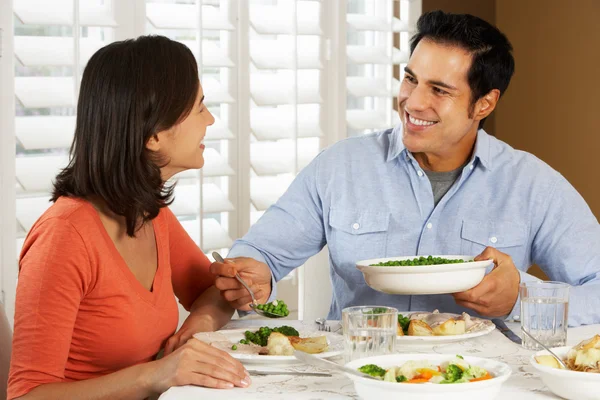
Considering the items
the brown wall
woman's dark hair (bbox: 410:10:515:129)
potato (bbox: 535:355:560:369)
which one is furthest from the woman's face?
the brown wall

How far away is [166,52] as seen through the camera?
181 centimetres

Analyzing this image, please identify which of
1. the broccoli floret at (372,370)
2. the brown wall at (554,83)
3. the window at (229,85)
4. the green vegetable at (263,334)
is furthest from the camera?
the brown wall at (554,83)

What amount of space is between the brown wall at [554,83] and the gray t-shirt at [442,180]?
4.57ft

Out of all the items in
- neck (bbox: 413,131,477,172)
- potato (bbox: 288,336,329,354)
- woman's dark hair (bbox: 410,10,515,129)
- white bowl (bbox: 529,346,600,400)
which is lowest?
potato (bbox: 288,336,329,354)

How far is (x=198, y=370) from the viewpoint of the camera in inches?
58.7

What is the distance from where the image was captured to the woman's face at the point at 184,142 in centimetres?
183

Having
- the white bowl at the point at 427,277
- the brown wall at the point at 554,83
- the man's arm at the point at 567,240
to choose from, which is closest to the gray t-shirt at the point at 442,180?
the man's arm at the point at 567,240

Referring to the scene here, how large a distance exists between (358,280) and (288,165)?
2.68 ft

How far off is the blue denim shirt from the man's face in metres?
0.08

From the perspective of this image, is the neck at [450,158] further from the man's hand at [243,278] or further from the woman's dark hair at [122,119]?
the woman's dark hair at [122,119]

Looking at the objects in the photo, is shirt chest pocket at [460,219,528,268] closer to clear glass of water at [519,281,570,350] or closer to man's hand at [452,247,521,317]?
man's hand at [452,247,521,317]

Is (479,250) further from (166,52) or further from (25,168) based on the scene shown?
(25,168)

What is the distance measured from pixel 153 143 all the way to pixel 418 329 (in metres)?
0.68

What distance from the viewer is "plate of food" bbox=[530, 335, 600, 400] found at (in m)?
1.33
